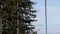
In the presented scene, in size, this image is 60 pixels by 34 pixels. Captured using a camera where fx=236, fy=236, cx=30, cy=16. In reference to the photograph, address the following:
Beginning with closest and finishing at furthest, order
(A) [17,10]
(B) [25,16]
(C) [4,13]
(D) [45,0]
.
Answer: (D) [45,0], (C) [4,13], (A) [17,10], (B) [25,16]

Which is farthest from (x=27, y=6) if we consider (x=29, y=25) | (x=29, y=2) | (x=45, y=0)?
(x=45, y=0)

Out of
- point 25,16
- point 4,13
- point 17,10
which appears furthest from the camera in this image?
point 25,16

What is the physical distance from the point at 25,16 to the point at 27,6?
658 mm

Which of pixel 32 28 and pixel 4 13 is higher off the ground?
pixel 4 13

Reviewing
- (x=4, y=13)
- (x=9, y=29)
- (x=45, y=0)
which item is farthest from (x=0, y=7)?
(x=45, y=0)

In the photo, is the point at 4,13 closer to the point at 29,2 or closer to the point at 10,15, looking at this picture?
the point at 10,15

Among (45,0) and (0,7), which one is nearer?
(45,0)

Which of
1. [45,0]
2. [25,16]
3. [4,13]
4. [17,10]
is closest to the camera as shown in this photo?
[45,0]

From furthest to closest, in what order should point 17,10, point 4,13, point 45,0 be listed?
point 17,10
point 4,13
point 45,0

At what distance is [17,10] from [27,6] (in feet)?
4.38

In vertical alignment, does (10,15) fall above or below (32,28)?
above

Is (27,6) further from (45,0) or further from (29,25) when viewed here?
(45,0)

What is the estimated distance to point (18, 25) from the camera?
1434 centimetres

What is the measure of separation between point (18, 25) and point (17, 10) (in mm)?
942
